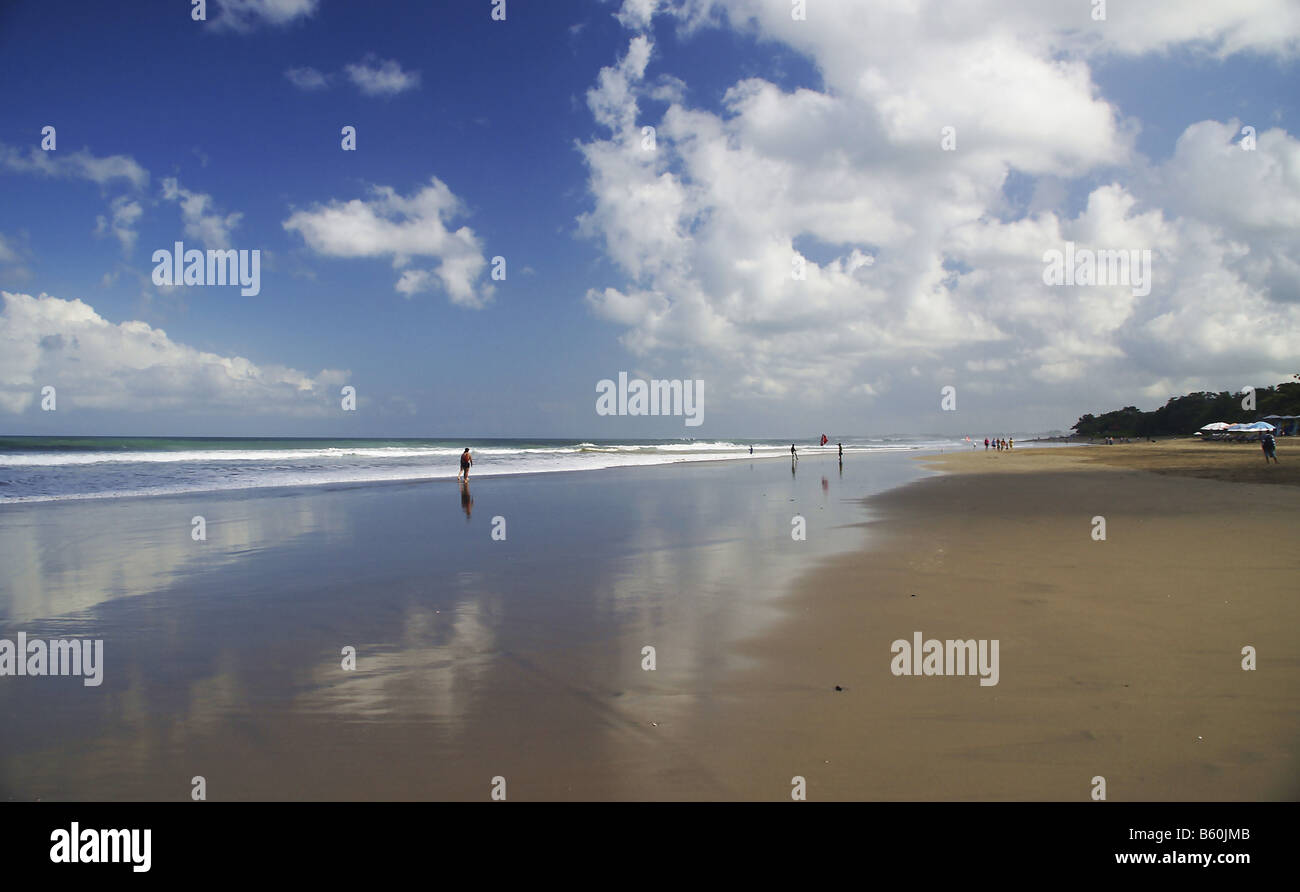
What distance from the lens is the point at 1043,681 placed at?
572 cm

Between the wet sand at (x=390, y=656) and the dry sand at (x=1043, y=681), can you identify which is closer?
the dry sand at (x=1043, y=681)

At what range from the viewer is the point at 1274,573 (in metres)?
9.56

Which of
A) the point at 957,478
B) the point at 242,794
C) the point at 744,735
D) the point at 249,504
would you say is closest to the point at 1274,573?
the point at 744,735

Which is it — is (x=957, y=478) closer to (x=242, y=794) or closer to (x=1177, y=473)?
(x=1177, y=473)

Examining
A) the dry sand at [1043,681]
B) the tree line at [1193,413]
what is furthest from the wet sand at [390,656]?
the tree line at [1193,413]

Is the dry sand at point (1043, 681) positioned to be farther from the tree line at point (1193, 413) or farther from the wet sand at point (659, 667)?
Result: the tree line at point (1193, 413)

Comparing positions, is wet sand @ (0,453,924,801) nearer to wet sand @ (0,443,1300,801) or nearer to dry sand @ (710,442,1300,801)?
wet sand @ (0,443,1300,801)

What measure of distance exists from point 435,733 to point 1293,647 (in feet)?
27.5

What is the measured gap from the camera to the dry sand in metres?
4.26

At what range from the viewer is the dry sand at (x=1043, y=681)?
4.26 m

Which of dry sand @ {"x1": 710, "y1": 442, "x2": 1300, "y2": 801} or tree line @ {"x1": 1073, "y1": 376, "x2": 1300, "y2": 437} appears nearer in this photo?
dry sand @ {"x1": 710, "y1": 442, "x2": 1300, "y2": 801}

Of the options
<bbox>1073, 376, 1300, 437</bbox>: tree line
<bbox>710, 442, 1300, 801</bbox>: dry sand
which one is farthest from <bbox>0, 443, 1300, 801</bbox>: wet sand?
<bbox>1073, 376, 1300, 437</bbox>: tree line

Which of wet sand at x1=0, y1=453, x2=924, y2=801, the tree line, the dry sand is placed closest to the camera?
the dry sand

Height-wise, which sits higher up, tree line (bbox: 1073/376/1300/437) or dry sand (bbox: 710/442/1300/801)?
tree line (bbox: 1073/376/1300/437)
